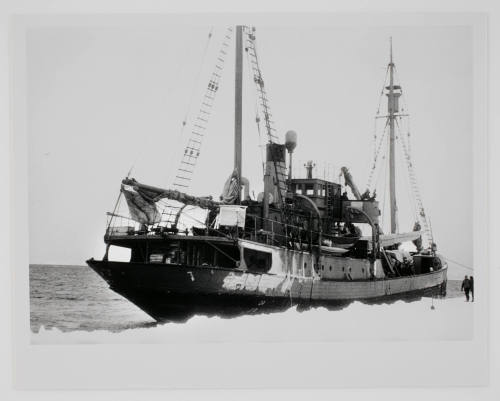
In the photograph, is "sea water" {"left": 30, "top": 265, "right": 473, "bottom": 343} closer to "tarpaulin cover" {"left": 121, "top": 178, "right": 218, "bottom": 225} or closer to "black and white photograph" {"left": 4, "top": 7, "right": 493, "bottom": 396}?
"black and white photograph" {"left": 4, "top": 7, "right": 493, "bottom": 396}

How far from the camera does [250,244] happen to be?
31.8ft

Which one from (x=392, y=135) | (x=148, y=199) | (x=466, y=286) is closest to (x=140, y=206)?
(x=148, y=199)

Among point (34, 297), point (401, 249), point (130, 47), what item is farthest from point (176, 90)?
point (401, 249)

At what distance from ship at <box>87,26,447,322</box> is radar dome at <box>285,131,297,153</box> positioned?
1 centimetres

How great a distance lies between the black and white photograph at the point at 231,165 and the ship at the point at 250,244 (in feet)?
0.12

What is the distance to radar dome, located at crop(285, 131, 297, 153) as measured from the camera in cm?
884

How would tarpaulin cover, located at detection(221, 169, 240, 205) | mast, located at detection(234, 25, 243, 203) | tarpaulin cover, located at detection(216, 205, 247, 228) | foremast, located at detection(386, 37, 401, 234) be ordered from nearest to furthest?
foremast, located at detection(386, 37, 401, 234) < mast, located at detection(234, 25, 243, 203) < tarpaulin cover, located at detection(221, 169, 240, 205) < tarpaulin cover, located at detection(216, 205, 247, 228)

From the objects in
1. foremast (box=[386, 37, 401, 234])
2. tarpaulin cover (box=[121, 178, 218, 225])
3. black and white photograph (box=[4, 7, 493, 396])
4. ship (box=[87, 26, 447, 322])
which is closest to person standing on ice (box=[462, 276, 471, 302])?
black and white photograph (box=[4, 7, 493, 396])

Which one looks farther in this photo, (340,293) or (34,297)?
(340,293)

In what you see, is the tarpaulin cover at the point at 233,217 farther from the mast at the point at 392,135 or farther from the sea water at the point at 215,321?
the mast at the point at 392,135

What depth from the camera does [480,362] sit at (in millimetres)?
8078

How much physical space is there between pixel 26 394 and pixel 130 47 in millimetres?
3964

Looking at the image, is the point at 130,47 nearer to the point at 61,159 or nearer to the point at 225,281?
the point at 61,159

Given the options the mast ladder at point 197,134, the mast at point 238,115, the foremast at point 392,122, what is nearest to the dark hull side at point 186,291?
the mast ladder at point 197,134
